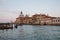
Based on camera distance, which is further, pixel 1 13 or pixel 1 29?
pixel 1 29

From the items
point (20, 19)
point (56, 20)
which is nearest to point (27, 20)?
point (20, 19)

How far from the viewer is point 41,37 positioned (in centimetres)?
361

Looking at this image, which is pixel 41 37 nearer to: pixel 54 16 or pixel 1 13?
pixel 54 16

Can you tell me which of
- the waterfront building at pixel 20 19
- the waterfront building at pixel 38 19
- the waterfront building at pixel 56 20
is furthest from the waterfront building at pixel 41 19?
the waterfront building at pixel 20 19

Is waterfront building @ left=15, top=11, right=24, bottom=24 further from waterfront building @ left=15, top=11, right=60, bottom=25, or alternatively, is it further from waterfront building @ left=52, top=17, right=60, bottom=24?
waterfront building @ left=52, top=17, right=60, bottom=24

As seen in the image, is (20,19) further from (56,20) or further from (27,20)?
(56,20)

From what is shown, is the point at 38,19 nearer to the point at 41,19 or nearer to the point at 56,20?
the point at 41,19

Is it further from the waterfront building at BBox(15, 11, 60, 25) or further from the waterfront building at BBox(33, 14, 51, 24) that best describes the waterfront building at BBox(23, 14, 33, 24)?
the waterfront building at BBox(33, 14, 51, 24)

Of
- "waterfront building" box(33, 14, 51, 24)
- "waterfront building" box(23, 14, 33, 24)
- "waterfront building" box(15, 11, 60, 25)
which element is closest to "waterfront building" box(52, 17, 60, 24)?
"waterfront building" box(15, 11, 60, 25)

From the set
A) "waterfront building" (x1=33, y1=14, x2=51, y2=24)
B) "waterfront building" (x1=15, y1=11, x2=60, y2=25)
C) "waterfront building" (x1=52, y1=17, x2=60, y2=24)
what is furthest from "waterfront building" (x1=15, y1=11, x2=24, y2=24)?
"waterfront building" (x1=52, y1=17, x2=60, y2=24)

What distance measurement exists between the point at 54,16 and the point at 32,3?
A: 2.27 ft

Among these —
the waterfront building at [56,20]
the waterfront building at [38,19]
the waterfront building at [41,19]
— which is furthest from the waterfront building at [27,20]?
the waterfront building at [56,20]

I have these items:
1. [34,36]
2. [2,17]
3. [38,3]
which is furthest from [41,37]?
[2,17]

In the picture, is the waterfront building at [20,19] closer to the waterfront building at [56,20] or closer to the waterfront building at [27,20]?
the waterfront building at [27,20]
